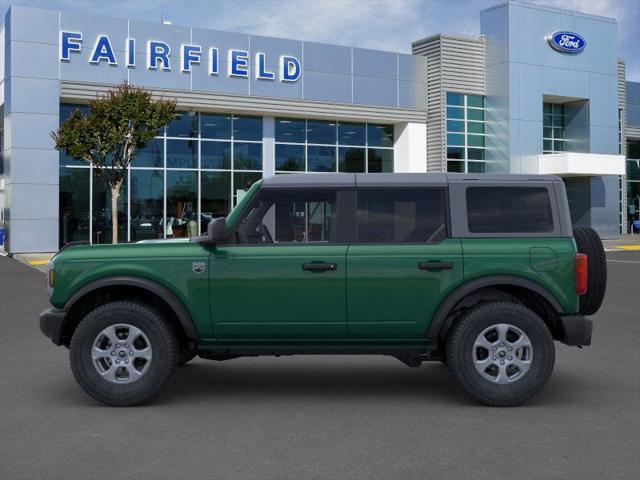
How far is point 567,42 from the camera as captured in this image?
3406 centimetres

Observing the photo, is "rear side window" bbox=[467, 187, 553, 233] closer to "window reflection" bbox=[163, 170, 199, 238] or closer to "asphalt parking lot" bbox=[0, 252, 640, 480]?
"asphalt parking lot" bbox=[0, 252, 640, 480]

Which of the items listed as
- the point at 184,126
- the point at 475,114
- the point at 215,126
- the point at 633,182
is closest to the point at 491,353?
the point at 184,126

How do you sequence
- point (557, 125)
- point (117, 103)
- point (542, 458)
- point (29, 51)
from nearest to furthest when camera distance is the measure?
point (542, 458) → point (117, 103) → point (29, 51) → point (557, 125)

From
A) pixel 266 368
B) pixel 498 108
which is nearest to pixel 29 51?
pixel 498 108

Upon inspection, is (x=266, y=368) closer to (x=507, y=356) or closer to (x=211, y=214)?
(x=507, y=356)

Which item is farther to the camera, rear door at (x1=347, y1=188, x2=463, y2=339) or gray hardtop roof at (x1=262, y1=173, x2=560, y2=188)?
gray hardtop roof at (x1=262, y1=173, x2=560, y2=188)

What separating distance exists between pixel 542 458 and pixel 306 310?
6.94ft

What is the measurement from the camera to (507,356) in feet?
19.9

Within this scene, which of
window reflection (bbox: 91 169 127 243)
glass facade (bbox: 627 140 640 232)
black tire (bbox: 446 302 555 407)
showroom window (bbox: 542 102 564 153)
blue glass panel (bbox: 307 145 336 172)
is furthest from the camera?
glass facade (bbox: 627 140 640 232)

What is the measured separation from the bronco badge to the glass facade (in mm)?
39152

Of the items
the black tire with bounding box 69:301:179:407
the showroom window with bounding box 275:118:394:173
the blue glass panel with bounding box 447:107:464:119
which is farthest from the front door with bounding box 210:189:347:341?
the blue glass panel with bounding box 447:107:464:119

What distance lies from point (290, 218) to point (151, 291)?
47.9 inches

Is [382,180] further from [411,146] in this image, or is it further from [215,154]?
[411,146]

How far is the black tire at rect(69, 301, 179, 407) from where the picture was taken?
603cm
